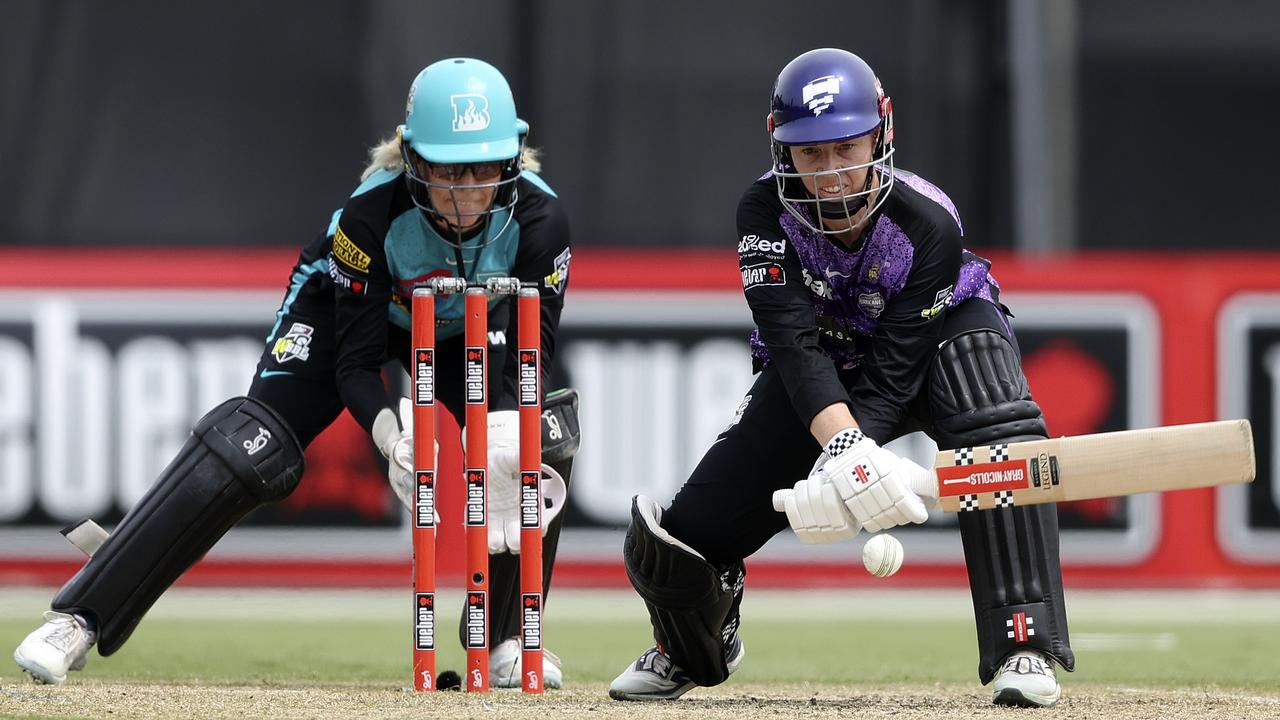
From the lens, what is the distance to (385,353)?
5.04 meters

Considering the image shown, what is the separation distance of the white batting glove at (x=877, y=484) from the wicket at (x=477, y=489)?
74 centimetres

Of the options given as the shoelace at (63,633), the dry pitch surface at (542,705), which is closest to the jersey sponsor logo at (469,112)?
the dry pitch surface at (542,705)

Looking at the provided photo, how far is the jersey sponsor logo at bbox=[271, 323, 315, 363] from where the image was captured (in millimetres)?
5137

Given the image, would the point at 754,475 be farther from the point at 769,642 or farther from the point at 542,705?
the point at 769,642

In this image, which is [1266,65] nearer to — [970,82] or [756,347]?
[970,82]

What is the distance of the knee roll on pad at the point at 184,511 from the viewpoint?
4941 mm

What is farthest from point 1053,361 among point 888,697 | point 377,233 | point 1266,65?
point 377,233

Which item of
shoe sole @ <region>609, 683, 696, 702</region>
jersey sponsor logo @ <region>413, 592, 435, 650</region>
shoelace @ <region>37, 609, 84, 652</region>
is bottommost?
shoe sole @ <region>609, 683, 696, 702</region>

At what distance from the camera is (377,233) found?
4.85 m

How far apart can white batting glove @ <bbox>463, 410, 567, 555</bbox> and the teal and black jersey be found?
0.12m

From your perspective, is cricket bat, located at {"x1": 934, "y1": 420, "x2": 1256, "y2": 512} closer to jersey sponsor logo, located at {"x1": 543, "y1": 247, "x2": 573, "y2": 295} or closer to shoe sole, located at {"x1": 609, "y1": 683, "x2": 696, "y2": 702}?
shoe sole, located at {"x1": 609, "y1": 683, "x2": 696, "y2": 702}

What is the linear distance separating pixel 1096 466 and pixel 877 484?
476mm

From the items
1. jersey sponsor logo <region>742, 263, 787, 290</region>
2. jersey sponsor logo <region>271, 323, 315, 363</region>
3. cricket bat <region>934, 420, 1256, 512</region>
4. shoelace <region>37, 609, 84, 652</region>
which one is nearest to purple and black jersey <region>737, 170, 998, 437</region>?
jersey sponsor logo <region>742, 263, 787, 290</region>

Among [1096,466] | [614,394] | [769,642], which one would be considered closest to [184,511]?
[1096,466]
